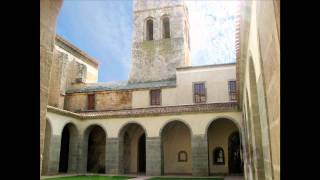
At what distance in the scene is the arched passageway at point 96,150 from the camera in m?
24.1

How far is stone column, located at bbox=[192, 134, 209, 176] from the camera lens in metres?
19.6

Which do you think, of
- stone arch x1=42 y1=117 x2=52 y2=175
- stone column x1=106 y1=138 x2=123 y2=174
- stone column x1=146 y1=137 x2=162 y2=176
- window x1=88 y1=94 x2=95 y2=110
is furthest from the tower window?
stone column x1=146 y1=137 x2=162 y2=176

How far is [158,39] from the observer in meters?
29.9

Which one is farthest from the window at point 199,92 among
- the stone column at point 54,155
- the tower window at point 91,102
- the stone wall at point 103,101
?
the stone column at point 54,155

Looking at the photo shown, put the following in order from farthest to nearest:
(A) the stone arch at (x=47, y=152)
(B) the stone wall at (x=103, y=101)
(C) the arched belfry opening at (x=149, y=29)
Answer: (C) the arched belfry opening at (x=149, y=29), (B) the stone wall at (x=103, y=101), (A) the stone arch at (x=47, y=152)

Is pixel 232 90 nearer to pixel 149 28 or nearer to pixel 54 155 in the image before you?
pixel 149 28

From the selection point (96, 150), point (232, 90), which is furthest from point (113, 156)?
point (232, 90)

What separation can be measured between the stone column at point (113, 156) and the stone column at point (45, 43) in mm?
19346

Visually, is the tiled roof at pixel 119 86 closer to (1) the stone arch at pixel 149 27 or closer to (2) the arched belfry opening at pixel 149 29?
(1) the stone arch at pixel 149 27

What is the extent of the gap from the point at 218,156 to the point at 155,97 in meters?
6.87

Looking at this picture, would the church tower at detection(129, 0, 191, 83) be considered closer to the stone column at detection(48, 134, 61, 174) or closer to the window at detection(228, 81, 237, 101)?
the window at detection(228, 81, 237, 101)
